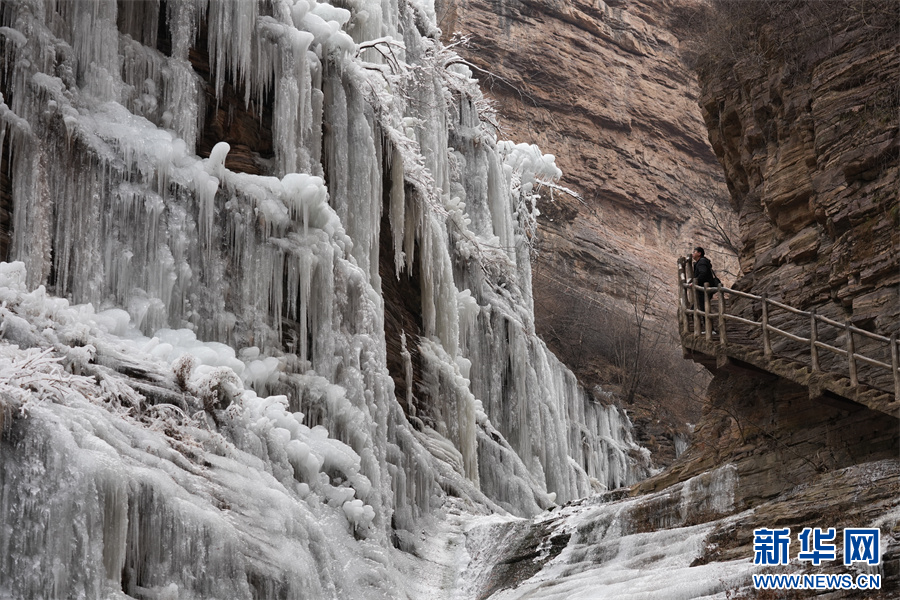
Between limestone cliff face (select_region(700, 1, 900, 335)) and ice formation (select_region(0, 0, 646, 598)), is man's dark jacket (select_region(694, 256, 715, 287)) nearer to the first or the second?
limestone cliff face (select_region(700, 1, 900, 335))

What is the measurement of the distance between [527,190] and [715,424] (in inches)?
454

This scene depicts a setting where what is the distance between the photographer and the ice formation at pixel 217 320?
805 cm

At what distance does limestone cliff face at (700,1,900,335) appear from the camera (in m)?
13.9

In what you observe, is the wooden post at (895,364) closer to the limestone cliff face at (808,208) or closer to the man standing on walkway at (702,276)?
the limestone cliff face at (808,208)

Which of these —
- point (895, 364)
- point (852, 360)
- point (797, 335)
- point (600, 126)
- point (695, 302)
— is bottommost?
point (895, 364)

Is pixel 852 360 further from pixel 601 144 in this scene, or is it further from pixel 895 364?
pixel 601 144

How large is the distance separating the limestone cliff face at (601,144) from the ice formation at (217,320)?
14.5m

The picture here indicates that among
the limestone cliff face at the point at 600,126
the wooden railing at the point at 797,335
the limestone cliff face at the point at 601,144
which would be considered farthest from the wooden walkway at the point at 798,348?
the limestone cliff face at the point at 600,126

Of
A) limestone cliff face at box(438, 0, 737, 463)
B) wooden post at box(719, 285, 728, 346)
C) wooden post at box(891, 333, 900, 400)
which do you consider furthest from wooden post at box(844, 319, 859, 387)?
limestone cliff face at box(438, 0, 737, 463)

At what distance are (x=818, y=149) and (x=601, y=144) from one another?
21491mm

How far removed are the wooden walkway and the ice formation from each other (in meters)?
3.65

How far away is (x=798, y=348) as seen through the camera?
14641 mm

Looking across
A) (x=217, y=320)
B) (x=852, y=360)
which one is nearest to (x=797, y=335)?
(x=852, y=360)

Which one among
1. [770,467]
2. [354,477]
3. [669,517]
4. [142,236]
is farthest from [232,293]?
[770,467]
